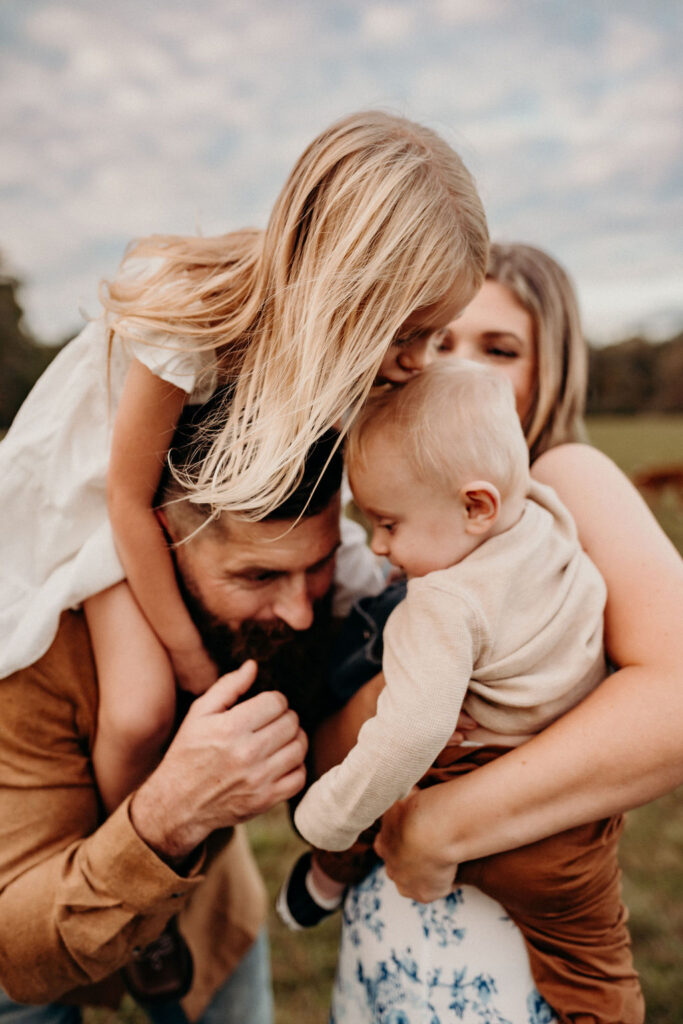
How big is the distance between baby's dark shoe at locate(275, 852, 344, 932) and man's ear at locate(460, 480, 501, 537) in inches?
51.9

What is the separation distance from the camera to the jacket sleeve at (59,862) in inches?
67.2

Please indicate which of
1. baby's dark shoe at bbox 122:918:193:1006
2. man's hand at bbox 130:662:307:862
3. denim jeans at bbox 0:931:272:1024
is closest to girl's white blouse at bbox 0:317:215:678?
man's hand at bbox 130:662:307:862

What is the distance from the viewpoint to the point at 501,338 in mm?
2672

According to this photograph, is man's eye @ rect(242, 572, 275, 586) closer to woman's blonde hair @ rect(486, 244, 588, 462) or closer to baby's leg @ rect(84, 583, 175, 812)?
baby's leg @ rect(84, 583, 175, 812)

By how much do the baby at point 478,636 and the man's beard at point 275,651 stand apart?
56cm

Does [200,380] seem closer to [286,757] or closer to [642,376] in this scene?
[286,757]

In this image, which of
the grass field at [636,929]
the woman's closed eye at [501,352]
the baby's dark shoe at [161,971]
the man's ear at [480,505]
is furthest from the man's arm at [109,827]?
the grass field at [636,929]

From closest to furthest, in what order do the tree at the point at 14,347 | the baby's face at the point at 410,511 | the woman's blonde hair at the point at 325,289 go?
the woman's blonde hair at the point at 325,289 → the baby's face at the point at 410,511 → the tree at the point at 14,347

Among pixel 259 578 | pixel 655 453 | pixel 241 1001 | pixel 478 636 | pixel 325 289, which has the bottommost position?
pixel 655 453

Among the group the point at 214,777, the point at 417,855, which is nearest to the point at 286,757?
the point at 214,777

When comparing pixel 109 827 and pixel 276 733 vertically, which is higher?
pixel 276 733

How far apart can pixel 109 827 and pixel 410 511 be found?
1.10 m

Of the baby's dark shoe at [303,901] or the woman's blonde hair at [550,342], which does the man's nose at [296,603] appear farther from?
the woman's blonde hair at [550,342]

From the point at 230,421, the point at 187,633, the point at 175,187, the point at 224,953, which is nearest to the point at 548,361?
the point at 230,421
